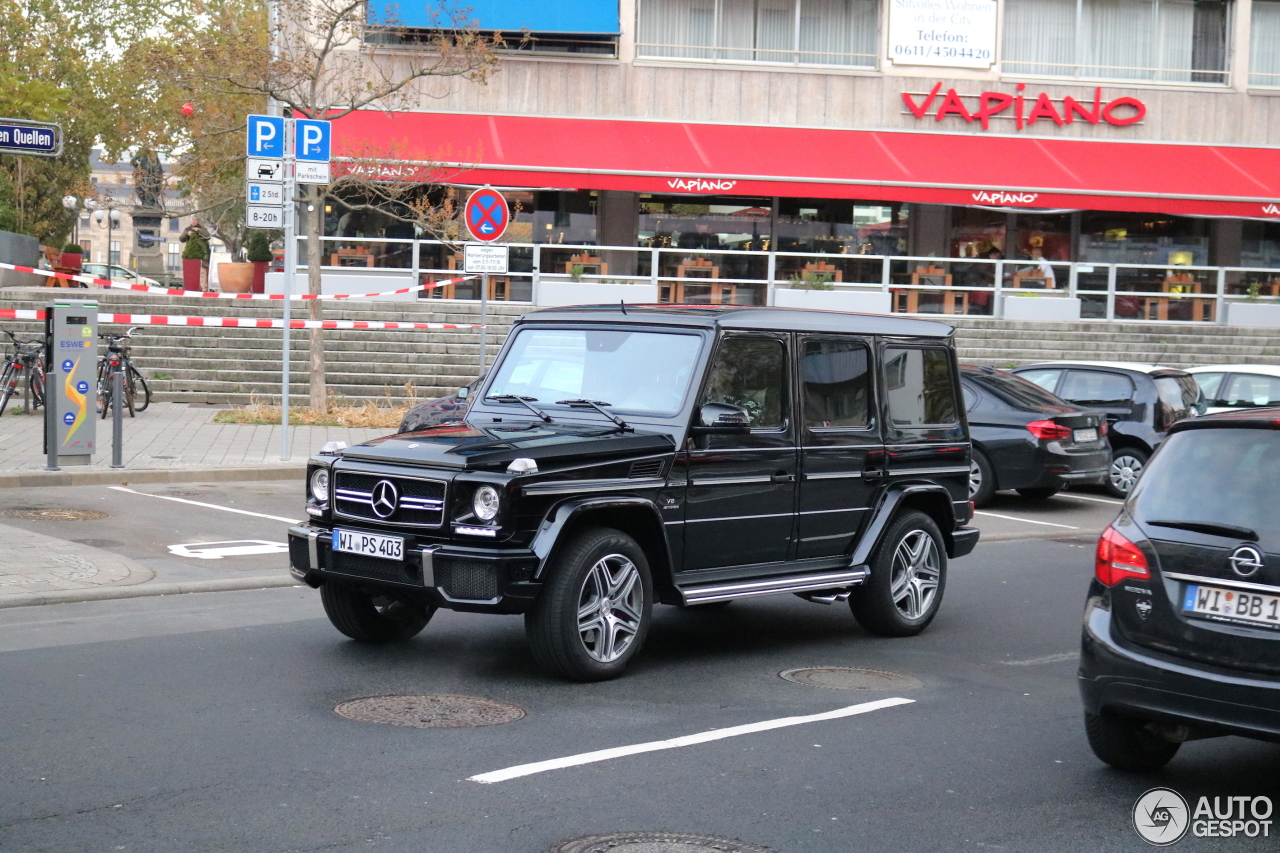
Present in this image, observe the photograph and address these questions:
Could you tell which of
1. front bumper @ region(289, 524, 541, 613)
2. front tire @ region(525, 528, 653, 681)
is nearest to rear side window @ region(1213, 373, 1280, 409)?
front tire @ region(525, 528, 653, 681)

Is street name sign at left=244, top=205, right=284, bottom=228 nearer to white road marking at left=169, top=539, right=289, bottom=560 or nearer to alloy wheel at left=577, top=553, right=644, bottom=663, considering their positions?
white road marking at left=169, top=539, right=289, bottom=560

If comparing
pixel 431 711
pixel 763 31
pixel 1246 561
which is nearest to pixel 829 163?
pixel 763 31

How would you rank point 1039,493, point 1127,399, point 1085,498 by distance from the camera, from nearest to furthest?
point 1039,493, point 1127,399, point 1085,498

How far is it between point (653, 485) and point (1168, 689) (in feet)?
9.21

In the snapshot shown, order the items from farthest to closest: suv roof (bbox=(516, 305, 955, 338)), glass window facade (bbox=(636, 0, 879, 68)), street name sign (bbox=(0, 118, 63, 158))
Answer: glass window facade (bbox=(636, 0, 879, 68))
street name sign (bbox=(0, 118, 63, 158))
suv roof (bbox=(516, 305, 955, 338))

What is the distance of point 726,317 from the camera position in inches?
309

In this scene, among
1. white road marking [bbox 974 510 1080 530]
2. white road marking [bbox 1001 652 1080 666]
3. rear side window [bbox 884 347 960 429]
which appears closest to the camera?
white road marking [bbox 1001 652 1080 666]

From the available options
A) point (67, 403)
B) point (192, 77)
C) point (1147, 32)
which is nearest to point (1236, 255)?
point (1147, 32)

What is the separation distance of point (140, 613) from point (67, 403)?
6.33m

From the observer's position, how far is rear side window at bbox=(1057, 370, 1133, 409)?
1697 cm

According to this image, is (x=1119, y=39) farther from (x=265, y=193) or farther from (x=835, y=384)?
(x=835, y=384)

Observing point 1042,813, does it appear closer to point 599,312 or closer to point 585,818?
point 585,818

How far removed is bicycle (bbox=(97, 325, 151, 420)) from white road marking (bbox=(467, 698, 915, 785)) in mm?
14262
